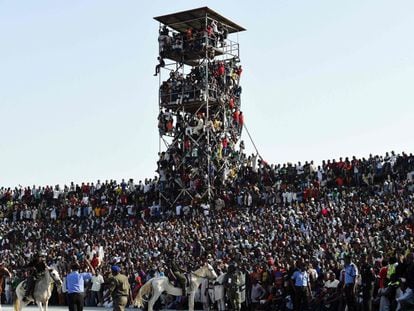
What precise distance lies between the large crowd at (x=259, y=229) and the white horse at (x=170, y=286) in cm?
180

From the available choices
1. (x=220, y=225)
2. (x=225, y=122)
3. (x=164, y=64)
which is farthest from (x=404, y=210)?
(x=164, y=64)

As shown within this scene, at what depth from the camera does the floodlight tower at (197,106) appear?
47000mm

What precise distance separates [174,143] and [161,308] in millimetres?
20741

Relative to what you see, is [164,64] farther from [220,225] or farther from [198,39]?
[220,225]

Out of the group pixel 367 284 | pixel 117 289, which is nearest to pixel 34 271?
pixel 117 289

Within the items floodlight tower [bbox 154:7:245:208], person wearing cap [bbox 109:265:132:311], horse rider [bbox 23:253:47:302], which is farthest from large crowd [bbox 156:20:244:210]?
person wearing cap [bbox 109:265:132:311]

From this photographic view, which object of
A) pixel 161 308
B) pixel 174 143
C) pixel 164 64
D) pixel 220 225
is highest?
pixel 164 64

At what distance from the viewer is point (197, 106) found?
162ft

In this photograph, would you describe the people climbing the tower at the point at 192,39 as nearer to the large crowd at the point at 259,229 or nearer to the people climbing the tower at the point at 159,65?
the people climbing the tower at the point at 159,65

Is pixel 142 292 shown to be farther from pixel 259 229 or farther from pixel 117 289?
pixel 259 229

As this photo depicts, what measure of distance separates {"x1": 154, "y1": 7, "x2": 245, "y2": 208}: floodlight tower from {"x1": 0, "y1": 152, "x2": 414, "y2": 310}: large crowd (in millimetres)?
1347

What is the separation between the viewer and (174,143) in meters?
48.5

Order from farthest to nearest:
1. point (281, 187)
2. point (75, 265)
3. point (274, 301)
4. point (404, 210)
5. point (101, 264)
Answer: point (281, 187) → point (101, 264) → point (404, 210) → point (274, 301) → point (75, 265)

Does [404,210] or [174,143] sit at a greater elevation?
[174,143]
